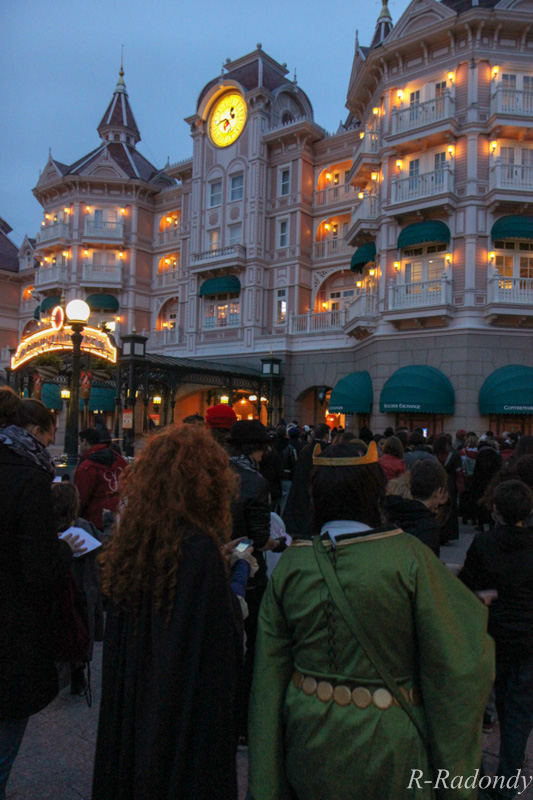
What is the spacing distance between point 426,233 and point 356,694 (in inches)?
769

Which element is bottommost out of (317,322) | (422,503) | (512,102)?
(422,503)

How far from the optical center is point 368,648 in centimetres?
179

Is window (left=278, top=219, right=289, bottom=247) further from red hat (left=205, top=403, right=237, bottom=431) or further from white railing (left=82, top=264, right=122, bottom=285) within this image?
red hat (left=205, top=403, right=237, bottom=431)

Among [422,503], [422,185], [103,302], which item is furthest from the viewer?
[103,302]

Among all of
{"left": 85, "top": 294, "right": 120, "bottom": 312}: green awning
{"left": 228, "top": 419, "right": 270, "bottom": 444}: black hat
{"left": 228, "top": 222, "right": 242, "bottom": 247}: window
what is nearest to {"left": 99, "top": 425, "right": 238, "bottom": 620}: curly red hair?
{"left": 228, "top": 419, "right": 270, "bottom": 444}: black hat

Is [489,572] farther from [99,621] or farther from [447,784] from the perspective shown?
[99,621]

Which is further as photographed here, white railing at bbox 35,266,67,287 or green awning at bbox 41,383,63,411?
white railing at bbox 35,266,67,287

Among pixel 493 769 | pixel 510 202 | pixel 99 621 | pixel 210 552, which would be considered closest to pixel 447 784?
pixel 210 552

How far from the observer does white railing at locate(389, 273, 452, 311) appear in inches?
749

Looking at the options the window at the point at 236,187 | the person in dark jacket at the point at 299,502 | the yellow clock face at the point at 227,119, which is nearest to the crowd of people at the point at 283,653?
the person in dark jacket at the point at 299,502

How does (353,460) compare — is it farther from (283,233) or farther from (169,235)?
(169,235)

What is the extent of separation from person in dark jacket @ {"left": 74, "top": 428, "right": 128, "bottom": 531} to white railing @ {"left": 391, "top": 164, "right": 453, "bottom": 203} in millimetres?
17120

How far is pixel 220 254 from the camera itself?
28438 millimetres

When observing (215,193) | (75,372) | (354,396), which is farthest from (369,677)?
(215,193)
